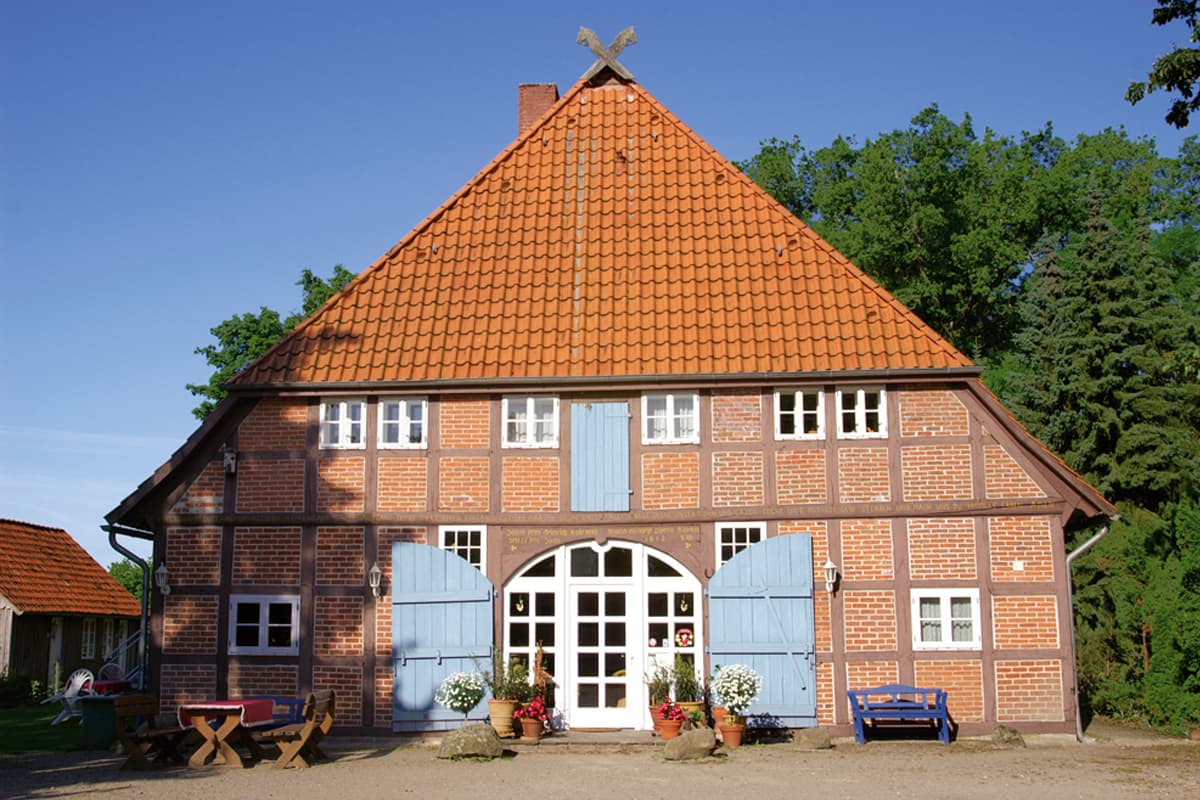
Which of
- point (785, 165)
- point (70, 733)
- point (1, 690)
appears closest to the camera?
point (70, 733)

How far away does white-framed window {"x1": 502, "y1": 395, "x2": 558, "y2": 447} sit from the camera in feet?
53.3

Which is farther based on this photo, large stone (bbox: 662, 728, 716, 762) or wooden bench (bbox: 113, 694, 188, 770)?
large stone (bbox: 662, 728, 716, 762)

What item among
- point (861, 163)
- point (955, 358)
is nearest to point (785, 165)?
point (861, 163)

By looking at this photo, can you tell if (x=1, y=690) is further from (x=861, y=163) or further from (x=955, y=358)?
(x=861, y=163)

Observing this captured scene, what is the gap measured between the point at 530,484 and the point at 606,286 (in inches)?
124

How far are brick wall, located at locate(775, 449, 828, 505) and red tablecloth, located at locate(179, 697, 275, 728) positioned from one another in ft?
→ 22.8

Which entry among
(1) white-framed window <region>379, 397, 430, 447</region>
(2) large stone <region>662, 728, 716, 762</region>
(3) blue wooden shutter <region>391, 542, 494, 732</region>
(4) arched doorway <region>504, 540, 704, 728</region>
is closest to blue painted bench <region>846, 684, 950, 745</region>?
(4) arched doorway <region>504, 540, 704, 728</region>

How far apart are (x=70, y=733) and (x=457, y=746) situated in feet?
26.1

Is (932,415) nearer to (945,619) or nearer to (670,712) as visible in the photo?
(945,619)

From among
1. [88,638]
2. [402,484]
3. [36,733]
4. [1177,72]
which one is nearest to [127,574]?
[88,638]

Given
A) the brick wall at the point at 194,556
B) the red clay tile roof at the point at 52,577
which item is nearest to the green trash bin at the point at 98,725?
the brick wall at the point at 194,556

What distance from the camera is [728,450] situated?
52.4ft

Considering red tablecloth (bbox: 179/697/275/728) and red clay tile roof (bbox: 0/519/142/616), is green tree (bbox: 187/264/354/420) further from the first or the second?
red tablecloth (bbox: 179/697/275/728)

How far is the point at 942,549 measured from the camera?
15562mm
